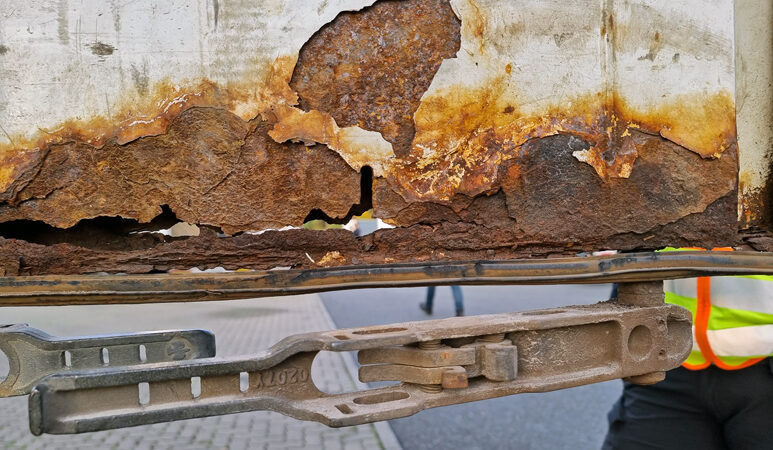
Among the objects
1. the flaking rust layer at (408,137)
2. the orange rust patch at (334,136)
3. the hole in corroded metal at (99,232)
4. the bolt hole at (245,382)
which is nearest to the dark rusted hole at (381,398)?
the bolt hole at (245,382)

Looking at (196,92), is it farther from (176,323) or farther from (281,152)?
(176,323)

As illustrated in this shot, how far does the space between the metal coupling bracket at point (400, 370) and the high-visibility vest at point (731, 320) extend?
0.84 metres

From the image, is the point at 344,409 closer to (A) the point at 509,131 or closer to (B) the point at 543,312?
(B) the point at 543,312

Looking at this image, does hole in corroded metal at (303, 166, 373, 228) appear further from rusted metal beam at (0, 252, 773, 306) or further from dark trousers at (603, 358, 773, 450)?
dark trousers at (603, 358, 773, 450)

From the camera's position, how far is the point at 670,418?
322 centimetres

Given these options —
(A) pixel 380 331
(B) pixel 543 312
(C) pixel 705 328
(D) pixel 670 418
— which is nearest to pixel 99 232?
(A) pixel 380 331

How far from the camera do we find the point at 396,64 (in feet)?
6.25

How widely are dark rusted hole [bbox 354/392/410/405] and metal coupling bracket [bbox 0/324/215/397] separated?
0.77m

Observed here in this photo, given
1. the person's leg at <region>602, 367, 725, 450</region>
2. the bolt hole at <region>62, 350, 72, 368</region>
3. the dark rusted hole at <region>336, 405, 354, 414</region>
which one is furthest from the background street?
the dark rusted hole at <region>336, 405, 354, 414</region>

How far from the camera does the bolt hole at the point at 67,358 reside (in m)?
2.06

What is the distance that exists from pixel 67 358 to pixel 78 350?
43mm

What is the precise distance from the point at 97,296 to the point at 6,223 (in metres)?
0.39

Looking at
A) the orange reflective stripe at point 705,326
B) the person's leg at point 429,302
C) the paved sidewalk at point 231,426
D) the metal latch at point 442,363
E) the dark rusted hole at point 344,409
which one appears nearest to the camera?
the dark rusted hole at point 344,409

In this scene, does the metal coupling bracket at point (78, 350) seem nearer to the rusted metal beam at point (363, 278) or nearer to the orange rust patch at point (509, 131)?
the rusted metal beam at point (363, 278)
